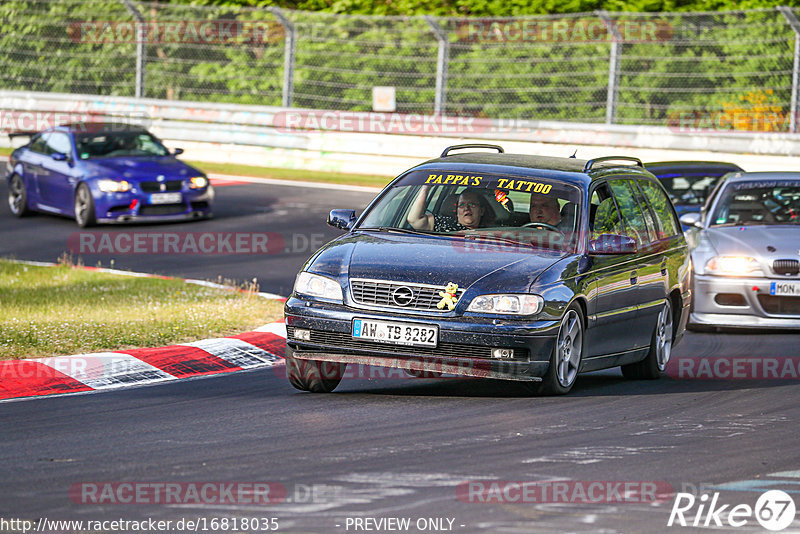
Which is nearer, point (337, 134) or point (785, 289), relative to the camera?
point (785, 289)

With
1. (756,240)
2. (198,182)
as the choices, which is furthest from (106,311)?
(198,182)

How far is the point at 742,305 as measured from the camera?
12914 millimetres

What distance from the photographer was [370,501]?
6.10 meters

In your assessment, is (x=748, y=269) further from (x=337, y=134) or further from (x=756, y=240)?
(x=337, y=134)

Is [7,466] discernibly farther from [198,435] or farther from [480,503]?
[480,503]

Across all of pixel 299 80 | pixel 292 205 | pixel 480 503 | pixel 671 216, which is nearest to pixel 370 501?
pixel 480 503

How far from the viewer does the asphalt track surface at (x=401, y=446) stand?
5.96m

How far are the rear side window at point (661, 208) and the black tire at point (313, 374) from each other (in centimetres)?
302

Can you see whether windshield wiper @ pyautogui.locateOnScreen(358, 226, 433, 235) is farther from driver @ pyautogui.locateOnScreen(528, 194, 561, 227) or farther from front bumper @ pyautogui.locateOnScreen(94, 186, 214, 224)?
front bumper @ pyautogui.locateOnScreen(94, 186, 214, 224)

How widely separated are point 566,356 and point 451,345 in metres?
0.91

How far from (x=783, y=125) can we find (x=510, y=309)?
16.0 meters

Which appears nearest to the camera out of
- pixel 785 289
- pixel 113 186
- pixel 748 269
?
pixel 785 289

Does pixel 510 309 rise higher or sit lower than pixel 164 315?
higher

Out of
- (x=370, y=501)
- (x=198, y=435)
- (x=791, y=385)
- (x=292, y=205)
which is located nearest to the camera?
(x=370, y=501)
